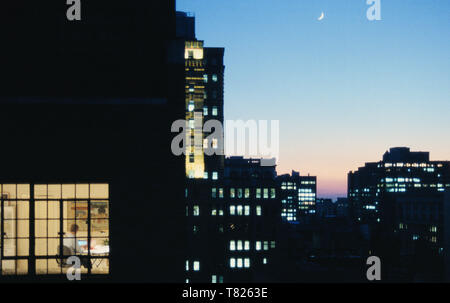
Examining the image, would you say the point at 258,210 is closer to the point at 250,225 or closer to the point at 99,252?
the point at 250,225

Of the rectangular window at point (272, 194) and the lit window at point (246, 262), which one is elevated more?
the rectangular window at point (272, 194)

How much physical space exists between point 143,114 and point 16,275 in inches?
187

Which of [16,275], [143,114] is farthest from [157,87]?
[16,275]

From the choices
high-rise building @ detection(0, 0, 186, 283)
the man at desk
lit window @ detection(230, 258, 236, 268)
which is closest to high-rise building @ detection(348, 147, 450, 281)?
lit window @ detection(230, 258, 236, 268)

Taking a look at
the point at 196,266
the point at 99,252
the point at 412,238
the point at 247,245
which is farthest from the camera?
the point at 412,238

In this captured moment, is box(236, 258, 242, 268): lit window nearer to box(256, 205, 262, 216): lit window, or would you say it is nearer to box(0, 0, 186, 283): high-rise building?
box(256, 205, 262, 216): lit window

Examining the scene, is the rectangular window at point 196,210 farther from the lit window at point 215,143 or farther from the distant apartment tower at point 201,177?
the lit window at point 215,143

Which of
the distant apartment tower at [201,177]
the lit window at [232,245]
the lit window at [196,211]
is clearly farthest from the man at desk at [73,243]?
the lit window at [232,245]

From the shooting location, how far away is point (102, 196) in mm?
9859

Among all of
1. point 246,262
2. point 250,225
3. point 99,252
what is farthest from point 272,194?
point 99,252

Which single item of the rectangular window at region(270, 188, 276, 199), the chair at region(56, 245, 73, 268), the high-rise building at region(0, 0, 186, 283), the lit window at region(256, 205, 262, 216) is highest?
the high-rise building at region(0, 0, 186, 283)

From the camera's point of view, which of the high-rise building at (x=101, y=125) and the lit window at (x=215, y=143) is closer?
the high-rise building at (x=101, y=125)

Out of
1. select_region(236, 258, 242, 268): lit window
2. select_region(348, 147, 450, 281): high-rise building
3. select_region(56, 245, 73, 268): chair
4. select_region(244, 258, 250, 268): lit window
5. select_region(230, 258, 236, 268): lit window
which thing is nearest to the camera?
select_region(56, 245, 73, 268): chair
